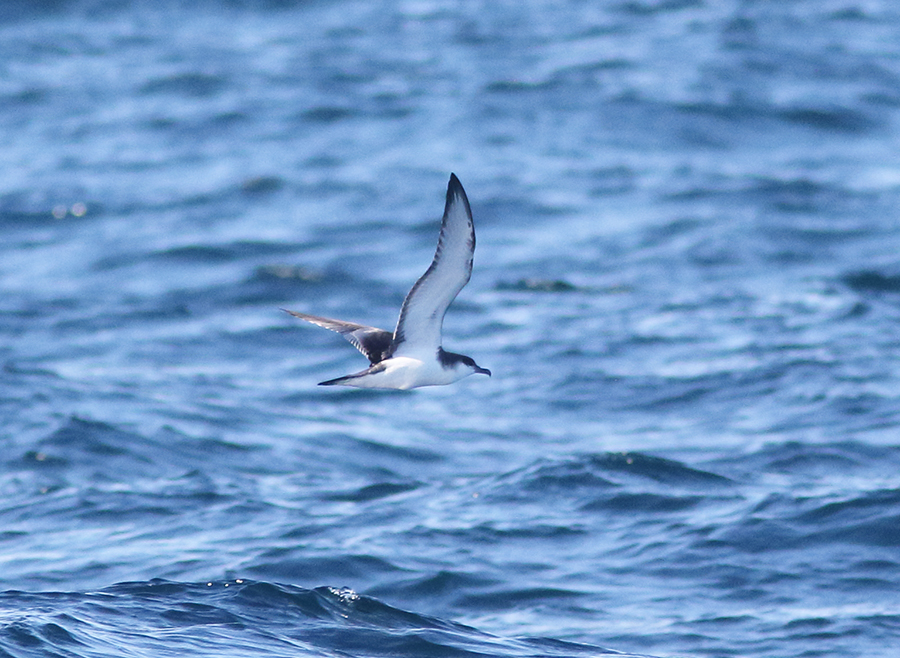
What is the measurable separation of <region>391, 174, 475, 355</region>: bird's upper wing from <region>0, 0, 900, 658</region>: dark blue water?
1.99 m

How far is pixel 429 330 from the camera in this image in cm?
835

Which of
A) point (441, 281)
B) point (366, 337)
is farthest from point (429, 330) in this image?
point (366, 337)

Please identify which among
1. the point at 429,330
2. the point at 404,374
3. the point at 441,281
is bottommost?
the point at 404,374

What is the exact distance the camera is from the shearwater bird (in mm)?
7621

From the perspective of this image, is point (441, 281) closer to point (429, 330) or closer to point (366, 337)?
point (429, 330)

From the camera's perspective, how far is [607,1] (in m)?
30.7

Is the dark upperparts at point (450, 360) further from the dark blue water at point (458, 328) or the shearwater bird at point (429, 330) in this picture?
the dark blue water at point (458, 328)

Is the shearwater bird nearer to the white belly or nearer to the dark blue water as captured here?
the white belly

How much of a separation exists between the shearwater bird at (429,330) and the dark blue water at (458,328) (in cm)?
175

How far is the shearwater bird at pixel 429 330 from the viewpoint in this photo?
25.0 ft

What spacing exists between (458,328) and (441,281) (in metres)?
8.46

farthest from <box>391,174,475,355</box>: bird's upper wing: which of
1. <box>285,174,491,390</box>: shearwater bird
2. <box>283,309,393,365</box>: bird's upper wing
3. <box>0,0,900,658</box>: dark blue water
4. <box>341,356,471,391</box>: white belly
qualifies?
<box>0,0,900,658</box>: dark blue water

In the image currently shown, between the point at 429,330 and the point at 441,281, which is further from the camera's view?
the point at 429,330

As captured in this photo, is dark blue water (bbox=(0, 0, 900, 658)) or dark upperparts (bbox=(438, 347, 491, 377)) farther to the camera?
dark blue water (bbox=(0, 0, 900, 658))
